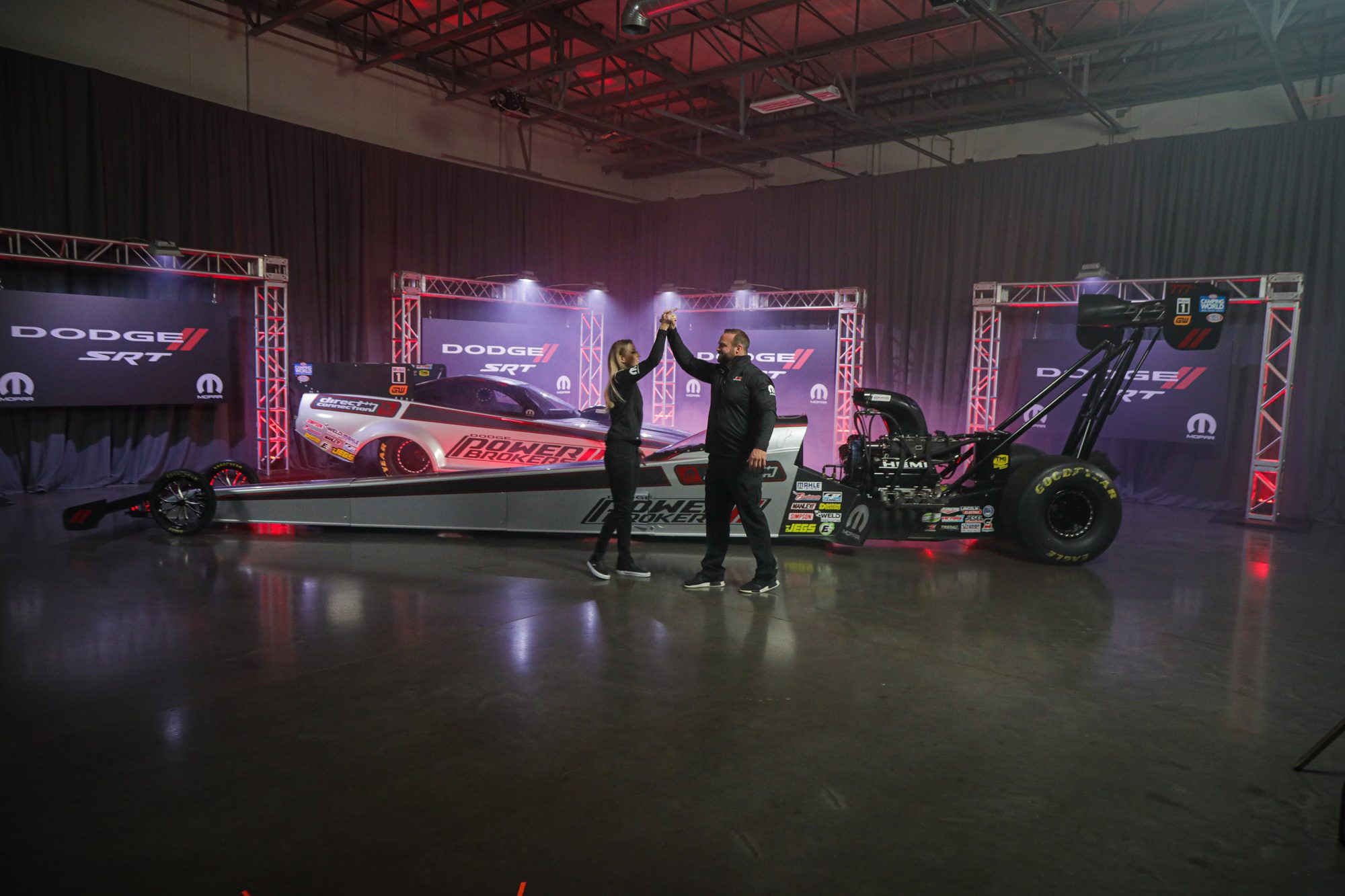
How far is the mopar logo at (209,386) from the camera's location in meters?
9.52

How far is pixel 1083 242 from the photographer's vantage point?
11.0 m

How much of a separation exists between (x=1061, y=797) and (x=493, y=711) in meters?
2.06

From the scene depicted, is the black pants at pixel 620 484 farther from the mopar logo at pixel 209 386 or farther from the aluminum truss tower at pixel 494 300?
the aluminum truss tower at pixel 494 300

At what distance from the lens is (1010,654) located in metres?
4.11

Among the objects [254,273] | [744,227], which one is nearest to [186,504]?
[254,273]

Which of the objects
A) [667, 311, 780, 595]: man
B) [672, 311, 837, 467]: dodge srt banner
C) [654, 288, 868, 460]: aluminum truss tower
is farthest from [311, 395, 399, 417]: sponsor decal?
[654, 288, 868, 460]: aluminum truss tower

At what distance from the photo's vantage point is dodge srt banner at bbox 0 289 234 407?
8.20m

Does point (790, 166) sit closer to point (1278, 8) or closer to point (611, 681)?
point (1278, 8)

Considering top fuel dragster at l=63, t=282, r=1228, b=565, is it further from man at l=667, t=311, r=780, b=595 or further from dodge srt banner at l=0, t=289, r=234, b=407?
dodge srt banner at l=0, t=289, r=234, b=407

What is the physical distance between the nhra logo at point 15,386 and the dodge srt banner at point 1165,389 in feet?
35.7

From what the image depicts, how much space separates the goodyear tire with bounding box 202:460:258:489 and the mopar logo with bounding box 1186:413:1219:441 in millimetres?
9596

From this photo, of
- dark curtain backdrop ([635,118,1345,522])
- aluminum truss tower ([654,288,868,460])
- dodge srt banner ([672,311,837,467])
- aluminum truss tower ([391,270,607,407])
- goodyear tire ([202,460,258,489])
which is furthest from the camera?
dodge srt banner ([672,311,837,467])

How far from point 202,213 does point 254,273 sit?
109 centimetres

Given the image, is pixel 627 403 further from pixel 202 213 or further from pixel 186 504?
pixel 202 213
